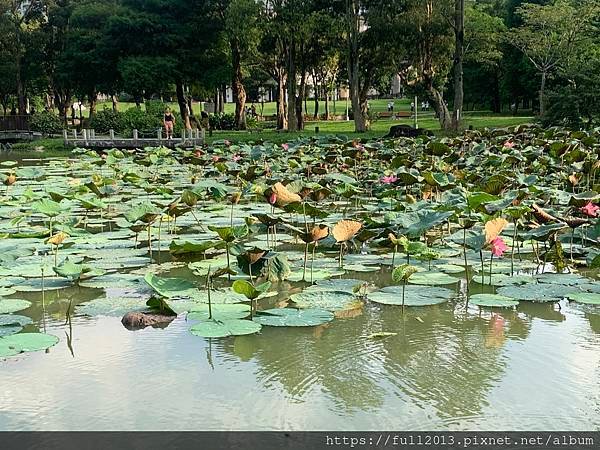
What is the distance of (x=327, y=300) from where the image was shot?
Result: 11.3ft

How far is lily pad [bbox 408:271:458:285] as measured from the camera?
12.3 ft

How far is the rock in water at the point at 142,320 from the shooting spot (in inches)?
126

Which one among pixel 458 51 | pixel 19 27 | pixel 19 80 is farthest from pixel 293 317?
pixel 19 80

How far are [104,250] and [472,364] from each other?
2893 mm

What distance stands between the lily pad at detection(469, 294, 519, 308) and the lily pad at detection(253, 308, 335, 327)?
726 millimetres

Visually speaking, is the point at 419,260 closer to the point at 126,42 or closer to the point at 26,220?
the point at 26,220

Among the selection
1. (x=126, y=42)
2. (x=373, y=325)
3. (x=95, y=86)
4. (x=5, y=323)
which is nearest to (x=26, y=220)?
(x=5, y=323)

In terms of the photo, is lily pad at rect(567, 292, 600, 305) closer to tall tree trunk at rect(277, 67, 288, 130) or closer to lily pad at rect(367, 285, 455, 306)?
lily pad at rect(367, 285, 455, 306)

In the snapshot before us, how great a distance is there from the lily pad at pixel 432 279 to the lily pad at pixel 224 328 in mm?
1136

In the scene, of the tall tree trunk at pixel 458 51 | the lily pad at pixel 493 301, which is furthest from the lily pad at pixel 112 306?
the tall tree trunk at pixel 458 51

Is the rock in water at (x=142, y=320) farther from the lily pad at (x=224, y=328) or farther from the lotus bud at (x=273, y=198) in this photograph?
the lotus bud at (x=273, y=198)

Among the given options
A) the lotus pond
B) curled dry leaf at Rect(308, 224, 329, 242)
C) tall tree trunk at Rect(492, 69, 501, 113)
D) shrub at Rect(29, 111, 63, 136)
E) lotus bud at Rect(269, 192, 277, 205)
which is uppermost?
tall tree trunk at Rect(492, 69, 501, 113)

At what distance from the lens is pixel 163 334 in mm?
3129

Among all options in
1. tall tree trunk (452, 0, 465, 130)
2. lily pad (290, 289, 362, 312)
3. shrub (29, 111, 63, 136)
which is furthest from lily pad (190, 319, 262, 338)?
shrub (29, 111, 63, 136)
